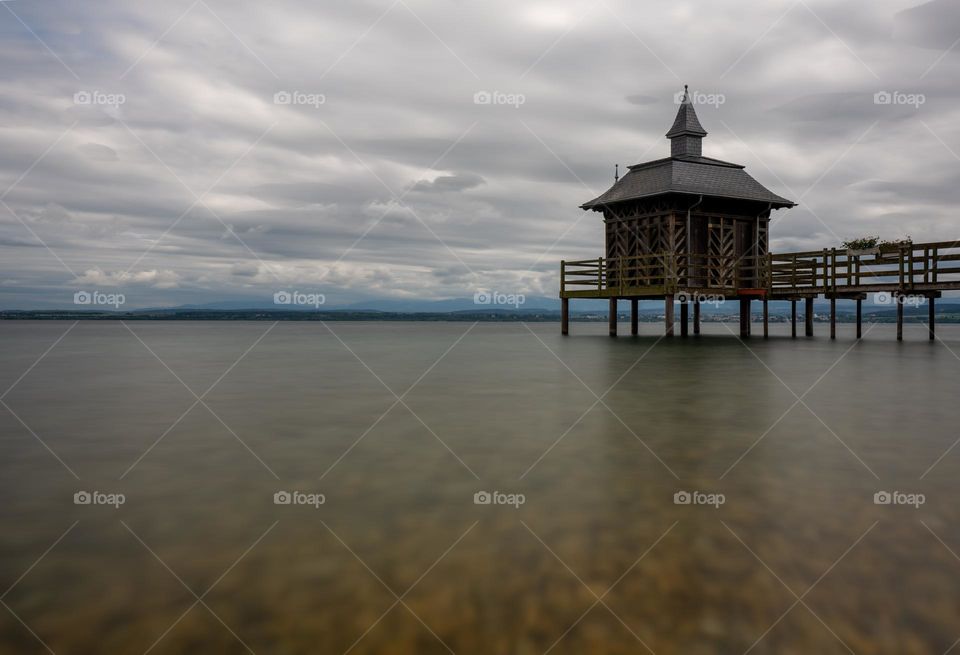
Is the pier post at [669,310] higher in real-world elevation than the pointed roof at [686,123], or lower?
lower

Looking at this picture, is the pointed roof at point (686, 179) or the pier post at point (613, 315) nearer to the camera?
the pointed roof at point (686, 179)

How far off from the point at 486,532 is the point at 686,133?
33885 millimetres

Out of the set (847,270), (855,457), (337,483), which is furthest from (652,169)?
(337,483)

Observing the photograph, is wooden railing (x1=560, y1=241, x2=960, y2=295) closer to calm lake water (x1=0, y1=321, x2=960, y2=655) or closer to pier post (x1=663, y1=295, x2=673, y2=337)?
pier post (x1=663, y1=295, x2=673, y2=337)

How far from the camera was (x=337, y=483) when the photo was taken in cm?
700

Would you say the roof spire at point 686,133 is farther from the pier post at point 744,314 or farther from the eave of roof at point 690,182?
the pier post at point 744,314

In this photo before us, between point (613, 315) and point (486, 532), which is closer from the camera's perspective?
point (486, 532)

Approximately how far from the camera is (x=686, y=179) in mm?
32656

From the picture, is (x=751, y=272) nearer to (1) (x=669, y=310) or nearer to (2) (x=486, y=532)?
(1) (x=669, y=310)

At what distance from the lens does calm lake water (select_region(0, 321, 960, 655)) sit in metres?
3.80

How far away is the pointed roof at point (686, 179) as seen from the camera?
32.5 m

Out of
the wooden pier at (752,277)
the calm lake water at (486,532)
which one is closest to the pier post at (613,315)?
the wooden pier at (752,277)

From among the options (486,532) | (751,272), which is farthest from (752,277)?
(486,532)

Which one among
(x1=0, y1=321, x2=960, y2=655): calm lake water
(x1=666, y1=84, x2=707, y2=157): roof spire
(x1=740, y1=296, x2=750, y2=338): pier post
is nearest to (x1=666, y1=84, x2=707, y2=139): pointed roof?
(x1=666, y1=84, x2=707, y2=157): roof spire
